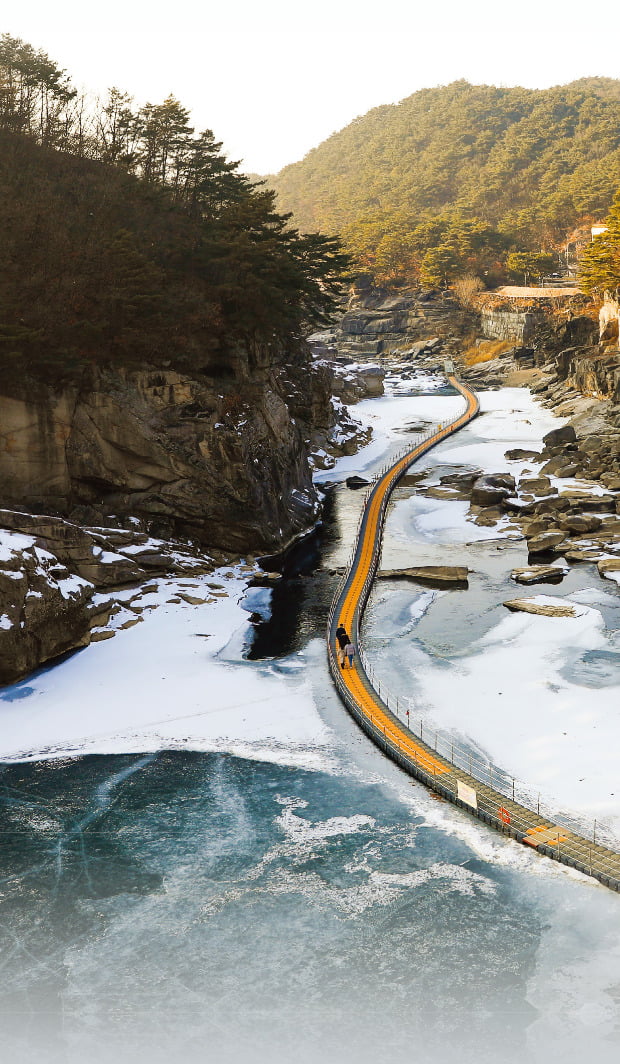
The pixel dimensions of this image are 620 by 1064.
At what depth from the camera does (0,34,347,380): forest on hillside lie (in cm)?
3891

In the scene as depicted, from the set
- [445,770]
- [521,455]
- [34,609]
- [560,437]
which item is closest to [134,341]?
[34,609]

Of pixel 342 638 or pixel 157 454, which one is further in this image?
pixel 157 454

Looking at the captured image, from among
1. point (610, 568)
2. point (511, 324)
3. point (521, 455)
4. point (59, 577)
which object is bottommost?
point (59, 577)

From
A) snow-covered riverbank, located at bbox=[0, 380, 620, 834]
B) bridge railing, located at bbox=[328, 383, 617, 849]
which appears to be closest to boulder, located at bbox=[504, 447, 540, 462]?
snow-covered riverbank, located at bbox=[0, 380, 620, 834]

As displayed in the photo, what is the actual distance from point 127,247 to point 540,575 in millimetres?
25062

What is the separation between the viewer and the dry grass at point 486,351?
4660 inches

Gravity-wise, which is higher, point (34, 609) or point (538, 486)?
point (538, 486)

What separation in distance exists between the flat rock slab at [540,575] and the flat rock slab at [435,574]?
2.47m

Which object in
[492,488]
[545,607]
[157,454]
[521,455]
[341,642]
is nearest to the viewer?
[341,642]

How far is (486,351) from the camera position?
121m

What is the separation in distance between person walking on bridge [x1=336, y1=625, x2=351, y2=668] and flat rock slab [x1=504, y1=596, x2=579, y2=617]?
26.4 feet

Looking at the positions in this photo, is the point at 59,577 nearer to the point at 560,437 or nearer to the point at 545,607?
the point at 545,607

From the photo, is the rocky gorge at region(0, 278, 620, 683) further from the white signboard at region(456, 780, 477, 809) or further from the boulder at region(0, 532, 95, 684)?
the white signboard at region(456, 780, 477, 809)

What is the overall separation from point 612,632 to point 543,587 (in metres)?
6.32
